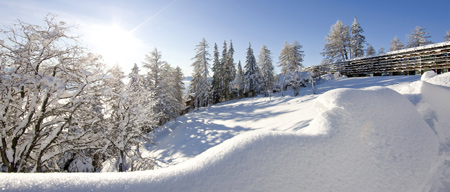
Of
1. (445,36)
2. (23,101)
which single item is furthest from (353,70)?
(445,36)

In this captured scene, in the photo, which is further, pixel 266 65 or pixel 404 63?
pixel 266 65

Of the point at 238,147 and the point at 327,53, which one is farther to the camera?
the point at 327,53

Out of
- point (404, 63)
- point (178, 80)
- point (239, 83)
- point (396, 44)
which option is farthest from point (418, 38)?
point (178, 80)

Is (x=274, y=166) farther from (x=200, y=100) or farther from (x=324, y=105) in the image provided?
(x=200, y=100)

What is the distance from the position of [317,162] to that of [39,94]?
6.39m

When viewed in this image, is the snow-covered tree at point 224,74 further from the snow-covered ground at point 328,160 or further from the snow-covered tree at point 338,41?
the snow-covered ground at point 328,160

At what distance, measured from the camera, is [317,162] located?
1.62 m

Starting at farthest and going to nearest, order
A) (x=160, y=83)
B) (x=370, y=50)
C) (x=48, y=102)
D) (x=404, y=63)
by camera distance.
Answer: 1. (x=370, y=50)
2. (x=160, y=83)
3. (x=404, y=63)
4. (x=48, y=102)

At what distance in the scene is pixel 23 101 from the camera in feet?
14.1

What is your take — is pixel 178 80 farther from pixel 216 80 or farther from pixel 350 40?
pixel 350 40

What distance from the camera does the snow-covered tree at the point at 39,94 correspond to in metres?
3.77

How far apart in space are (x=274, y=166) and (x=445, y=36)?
45.4 meters

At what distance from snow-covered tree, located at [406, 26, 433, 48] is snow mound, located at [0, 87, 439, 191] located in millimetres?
37009

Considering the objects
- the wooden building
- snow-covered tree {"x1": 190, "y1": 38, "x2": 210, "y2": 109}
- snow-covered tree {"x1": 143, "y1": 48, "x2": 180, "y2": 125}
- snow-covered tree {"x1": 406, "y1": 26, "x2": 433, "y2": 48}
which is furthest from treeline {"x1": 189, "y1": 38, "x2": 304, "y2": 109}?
snow-covered tree {"x1": 406, "y1": 26, "x2": 433, "y2": 48}
